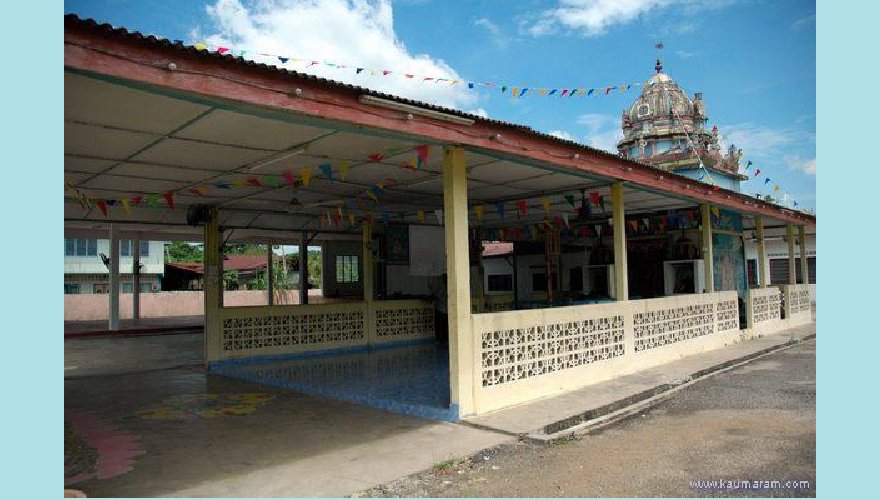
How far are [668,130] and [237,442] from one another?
2469cm

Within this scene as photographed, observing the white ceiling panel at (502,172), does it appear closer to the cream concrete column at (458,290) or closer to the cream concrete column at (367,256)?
the cream concrete column at (458,290)

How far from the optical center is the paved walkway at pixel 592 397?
6.40m

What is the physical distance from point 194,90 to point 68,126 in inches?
78.6

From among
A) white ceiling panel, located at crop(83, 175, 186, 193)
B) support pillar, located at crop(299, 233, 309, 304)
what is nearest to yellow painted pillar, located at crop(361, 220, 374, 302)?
support pillar, located at crop(299, 233, 309, 304)

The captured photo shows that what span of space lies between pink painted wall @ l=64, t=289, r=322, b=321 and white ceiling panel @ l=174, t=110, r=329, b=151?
678 inches

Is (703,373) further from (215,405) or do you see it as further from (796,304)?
(796,304)

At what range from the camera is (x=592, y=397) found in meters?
7.59

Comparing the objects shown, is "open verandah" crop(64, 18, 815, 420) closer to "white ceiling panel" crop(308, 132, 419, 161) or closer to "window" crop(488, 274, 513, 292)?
"white ceiling panel" crop(308, 132, 419, 161)

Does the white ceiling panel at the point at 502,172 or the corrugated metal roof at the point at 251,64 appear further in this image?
the white ceiling panel at the point at 502,172

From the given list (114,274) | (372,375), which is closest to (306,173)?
(372,375)

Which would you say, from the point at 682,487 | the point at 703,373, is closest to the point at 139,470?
the point at 682,487

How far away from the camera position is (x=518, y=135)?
7.07 m

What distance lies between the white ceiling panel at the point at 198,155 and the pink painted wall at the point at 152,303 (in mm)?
16074

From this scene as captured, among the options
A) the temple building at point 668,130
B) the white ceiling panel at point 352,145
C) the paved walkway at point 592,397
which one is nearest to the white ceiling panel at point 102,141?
the white ceiling panel at point 352,145
